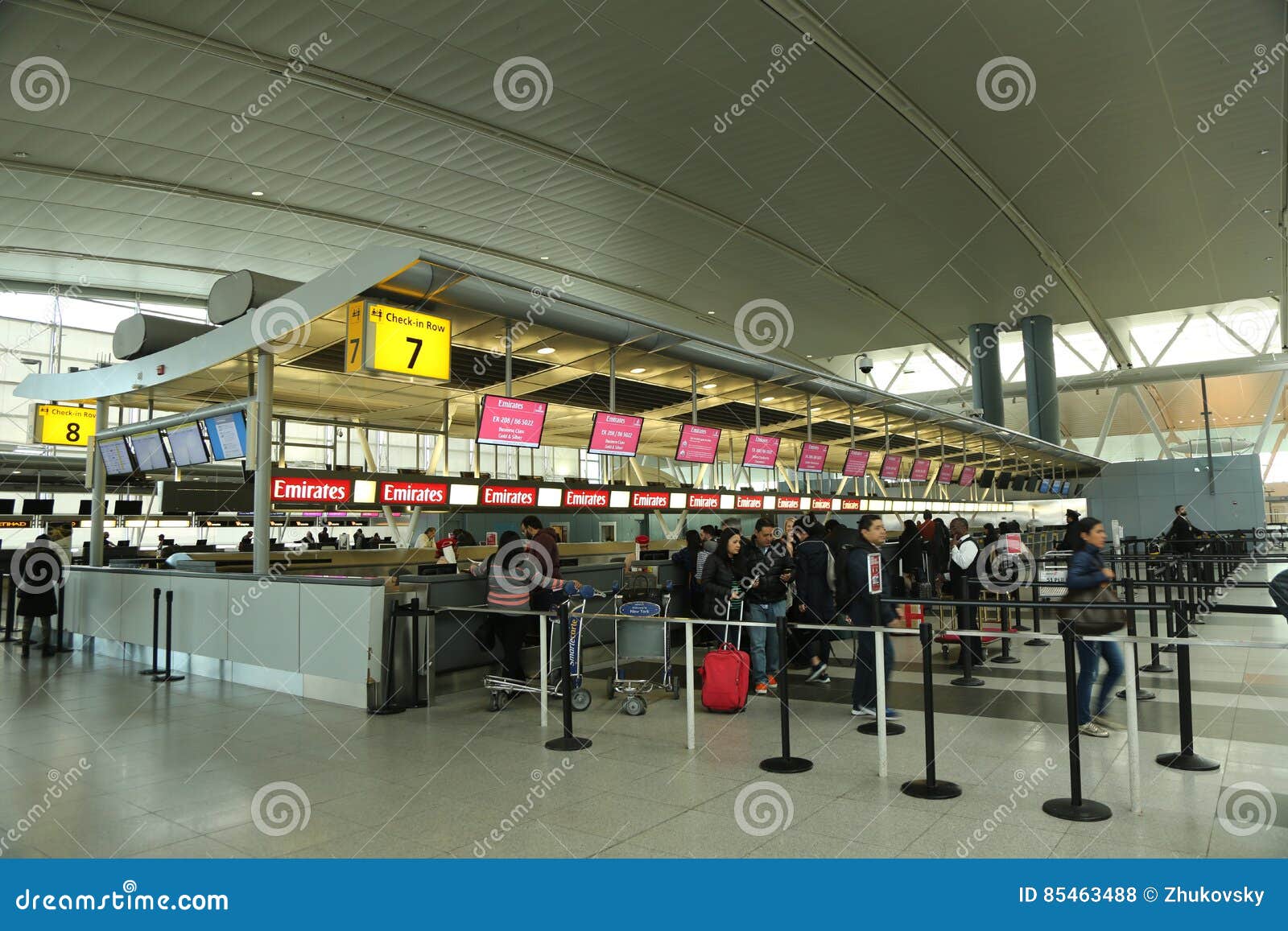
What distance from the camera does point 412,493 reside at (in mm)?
8719

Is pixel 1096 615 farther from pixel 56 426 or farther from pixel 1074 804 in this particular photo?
pixel 56 426

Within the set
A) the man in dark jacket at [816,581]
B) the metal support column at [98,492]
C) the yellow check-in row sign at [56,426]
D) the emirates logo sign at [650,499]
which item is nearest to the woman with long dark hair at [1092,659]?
the man in dark jacket at [816,581]

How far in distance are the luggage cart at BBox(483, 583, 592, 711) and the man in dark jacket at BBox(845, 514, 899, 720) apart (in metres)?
2.37

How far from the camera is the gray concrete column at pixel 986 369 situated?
25234 mm

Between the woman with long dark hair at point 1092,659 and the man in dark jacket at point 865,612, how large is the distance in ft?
4.44

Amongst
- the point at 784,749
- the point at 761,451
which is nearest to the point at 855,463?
the point at 761,451

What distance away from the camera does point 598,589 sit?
1014 cm

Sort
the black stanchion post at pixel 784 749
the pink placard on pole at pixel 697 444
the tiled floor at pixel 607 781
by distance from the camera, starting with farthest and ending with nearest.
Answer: the pink placard on pole at pixel 697 444, the black stanchion post at pixel 784 749, the tiled floor at pixel 607 781

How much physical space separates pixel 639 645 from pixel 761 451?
671 cm

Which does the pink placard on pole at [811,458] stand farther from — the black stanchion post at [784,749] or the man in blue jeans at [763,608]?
the black stanchion post at [784,749]

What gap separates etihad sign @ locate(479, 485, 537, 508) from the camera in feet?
30.8

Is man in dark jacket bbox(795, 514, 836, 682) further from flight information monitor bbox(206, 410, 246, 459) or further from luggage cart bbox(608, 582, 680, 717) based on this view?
flight information monitor bbox(206, 410, 246, 459)

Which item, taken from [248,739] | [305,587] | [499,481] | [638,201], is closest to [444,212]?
[638,201]

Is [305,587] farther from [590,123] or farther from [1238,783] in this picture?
[590,123]
